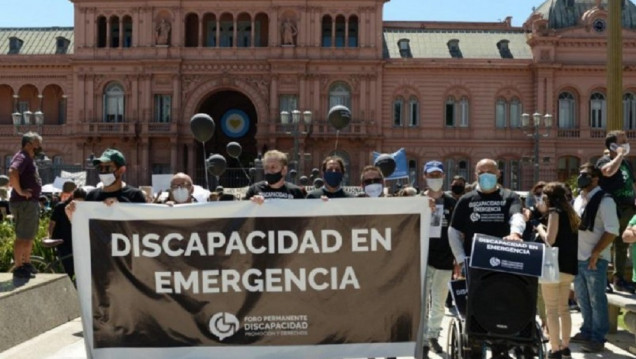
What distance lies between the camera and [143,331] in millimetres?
7910

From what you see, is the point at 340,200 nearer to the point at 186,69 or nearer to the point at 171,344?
the point at 171,344

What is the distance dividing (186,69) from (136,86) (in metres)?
3.15

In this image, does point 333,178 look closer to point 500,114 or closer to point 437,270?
point 437,270

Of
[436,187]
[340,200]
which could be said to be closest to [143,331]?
[340,200]

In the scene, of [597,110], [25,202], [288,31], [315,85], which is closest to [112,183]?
[25,202]

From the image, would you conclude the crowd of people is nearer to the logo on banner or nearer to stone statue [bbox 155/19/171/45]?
the logo on banner

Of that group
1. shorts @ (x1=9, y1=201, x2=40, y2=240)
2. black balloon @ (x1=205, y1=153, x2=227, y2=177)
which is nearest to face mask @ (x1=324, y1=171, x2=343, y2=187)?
shorts @ (x1=9, y1=201, x2=40, y2=240)

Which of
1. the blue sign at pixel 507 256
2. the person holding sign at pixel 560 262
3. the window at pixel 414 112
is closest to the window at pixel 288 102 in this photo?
the window at pixel 414 112

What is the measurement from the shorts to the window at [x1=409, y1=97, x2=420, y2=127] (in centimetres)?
4033

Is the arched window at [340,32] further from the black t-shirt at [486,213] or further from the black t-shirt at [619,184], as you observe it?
the black t-shirt at [486,213]

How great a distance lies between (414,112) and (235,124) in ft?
36.2

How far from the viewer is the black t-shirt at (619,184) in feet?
39.1

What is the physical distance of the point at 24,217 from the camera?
11492mm

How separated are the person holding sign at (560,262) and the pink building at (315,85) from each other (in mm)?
38561
